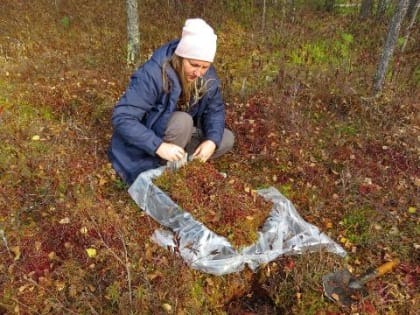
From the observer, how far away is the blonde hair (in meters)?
3.04

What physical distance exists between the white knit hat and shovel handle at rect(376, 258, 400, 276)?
214cm

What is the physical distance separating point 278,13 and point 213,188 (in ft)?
19.8

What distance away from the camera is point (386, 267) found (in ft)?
9.46

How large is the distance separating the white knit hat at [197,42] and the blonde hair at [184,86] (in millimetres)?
141

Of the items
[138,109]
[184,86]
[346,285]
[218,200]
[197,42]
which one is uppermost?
[197,42]

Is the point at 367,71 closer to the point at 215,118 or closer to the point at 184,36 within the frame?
the point at 215,118

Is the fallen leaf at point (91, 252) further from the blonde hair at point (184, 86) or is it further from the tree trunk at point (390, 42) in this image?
the tree trunk at point (390, 42)

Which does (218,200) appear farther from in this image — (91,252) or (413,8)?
(413,8)

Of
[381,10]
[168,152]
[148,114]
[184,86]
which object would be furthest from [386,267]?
[381,10]

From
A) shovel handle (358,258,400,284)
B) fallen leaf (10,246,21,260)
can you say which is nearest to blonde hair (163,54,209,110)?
fallen leaf (10,246,21,260)

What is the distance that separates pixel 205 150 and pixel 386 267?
5.90ft

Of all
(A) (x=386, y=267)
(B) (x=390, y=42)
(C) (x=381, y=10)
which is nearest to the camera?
(A) (x=386, y=267)

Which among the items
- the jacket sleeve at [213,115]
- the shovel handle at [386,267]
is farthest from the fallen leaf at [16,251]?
the shovel handle at [386,267]

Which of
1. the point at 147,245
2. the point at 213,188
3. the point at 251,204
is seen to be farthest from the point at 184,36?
the point at 147,245
